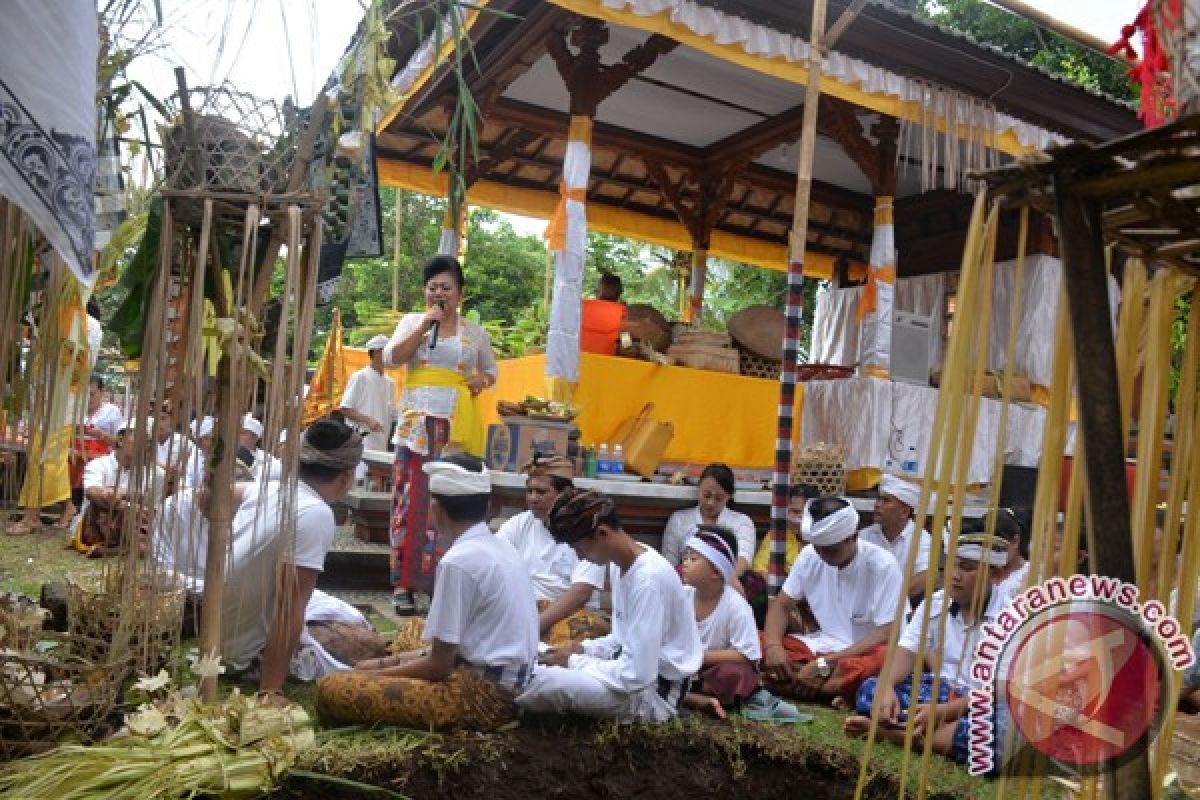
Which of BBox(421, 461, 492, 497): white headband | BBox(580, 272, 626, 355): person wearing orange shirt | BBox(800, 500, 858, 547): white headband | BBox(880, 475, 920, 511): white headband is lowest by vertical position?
BBox(800, 500, 858, 547): white headband

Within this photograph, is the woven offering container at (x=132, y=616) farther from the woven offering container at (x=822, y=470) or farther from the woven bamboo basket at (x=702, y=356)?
the woven offering container at (x=822, y=470)

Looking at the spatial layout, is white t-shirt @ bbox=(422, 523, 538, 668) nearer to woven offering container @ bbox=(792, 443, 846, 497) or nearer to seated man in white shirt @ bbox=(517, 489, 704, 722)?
seated man in white shirt @ bbox=(517, 489, 704, 722)

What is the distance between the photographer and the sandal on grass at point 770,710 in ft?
14.0

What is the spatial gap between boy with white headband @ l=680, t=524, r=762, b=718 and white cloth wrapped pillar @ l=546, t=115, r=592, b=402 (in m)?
2.20

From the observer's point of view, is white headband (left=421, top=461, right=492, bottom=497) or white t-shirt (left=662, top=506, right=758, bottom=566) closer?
white headband (left=421, top=461, right=492, bottom=497)

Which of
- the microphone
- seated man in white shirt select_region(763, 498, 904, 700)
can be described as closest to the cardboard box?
the microphone

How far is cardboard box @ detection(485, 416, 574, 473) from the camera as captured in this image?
6.20 metres

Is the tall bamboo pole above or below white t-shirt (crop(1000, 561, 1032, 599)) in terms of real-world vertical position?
above

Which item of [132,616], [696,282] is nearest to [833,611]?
[132,616]

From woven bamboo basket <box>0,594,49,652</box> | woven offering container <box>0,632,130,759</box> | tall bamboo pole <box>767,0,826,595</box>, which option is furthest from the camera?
tall bamboo pole <box>767,0,826,595</box>

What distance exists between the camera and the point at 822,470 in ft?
24.3

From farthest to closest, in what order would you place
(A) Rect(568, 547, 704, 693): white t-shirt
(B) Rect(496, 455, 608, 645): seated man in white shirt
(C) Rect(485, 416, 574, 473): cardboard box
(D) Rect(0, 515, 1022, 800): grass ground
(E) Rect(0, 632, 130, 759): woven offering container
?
(C) Rect(485, 416, 574, 473): cardboard box < (B) Rect(496, 455, 608, 645): seated man in white shirt < (A) Rect(568, 547, 704, 693): white t-shirt < (D) Rect(0, 515, 1022, 800): grass ground < (E) Rect(0, 632, 130, 759): woven offering container

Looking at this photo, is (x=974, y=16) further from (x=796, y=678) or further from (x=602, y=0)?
(x=796, y=678)

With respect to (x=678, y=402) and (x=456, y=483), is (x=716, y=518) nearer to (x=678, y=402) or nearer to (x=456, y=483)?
(x=678, y=402)
